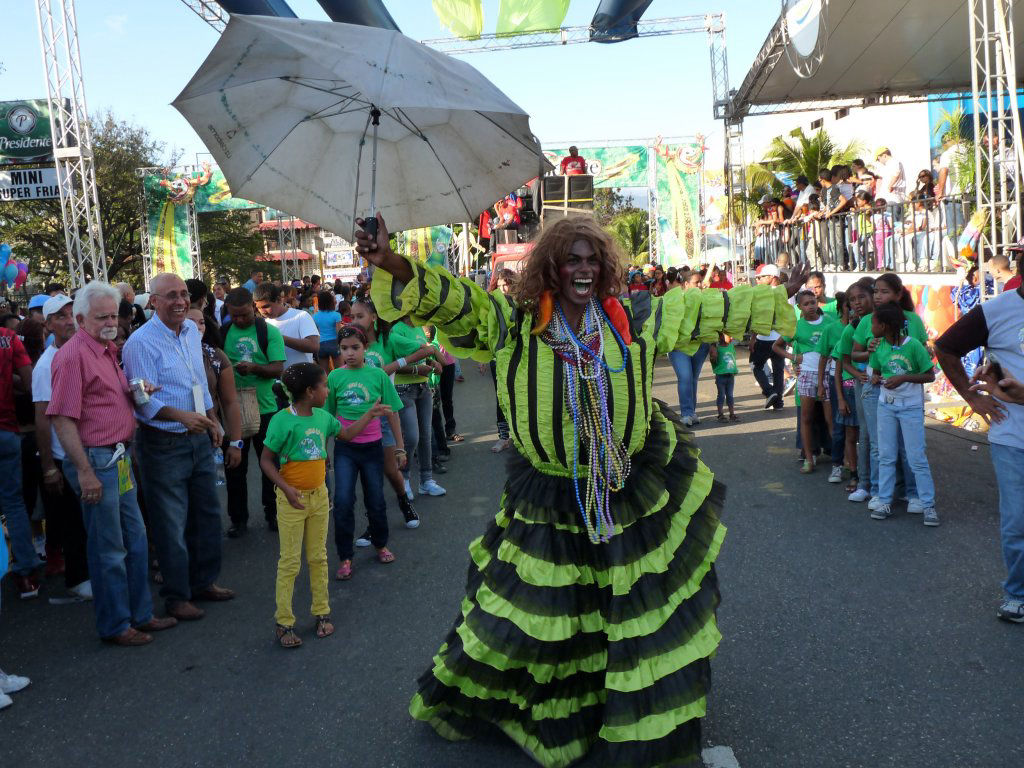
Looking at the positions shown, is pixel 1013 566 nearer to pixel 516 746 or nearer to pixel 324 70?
pixel 516 746

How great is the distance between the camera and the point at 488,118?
10.6 ft

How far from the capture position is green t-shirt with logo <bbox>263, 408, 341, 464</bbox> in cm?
477

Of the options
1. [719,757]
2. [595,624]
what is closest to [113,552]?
[595,624]

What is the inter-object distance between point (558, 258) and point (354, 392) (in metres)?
3.04

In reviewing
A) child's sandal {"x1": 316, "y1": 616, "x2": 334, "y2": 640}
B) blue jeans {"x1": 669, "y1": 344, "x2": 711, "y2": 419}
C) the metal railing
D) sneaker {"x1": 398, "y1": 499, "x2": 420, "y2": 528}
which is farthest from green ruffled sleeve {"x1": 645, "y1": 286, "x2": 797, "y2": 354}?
blue jeans {"x1": 669, "y1": 344, "x2": 711, "y2": 419}

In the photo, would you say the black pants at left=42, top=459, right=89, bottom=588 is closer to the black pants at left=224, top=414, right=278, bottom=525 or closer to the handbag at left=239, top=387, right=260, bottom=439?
the black pants at left=224, top=414, right=278, bottom=525

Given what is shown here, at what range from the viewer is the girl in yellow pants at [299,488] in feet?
15.2

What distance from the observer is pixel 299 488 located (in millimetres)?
4781

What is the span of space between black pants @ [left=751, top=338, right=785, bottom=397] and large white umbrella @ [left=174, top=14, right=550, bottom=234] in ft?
27.8

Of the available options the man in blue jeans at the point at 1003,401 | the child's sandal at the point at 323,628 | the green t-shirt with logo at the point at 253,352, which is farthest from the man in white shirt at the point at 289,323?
the man in blue jeans at the point at 1003,401

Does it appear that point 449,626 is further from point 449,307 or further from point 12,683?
point 449,307

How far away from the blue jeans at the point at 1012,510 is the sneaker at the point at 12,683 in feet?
16.1

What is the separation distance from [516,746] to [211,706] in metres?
1.47

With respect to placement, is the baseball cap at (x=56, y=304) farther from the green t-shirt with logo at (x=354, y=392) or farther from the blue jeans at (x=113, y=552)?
the green t-shirt with logo at (x=354, y=392)
